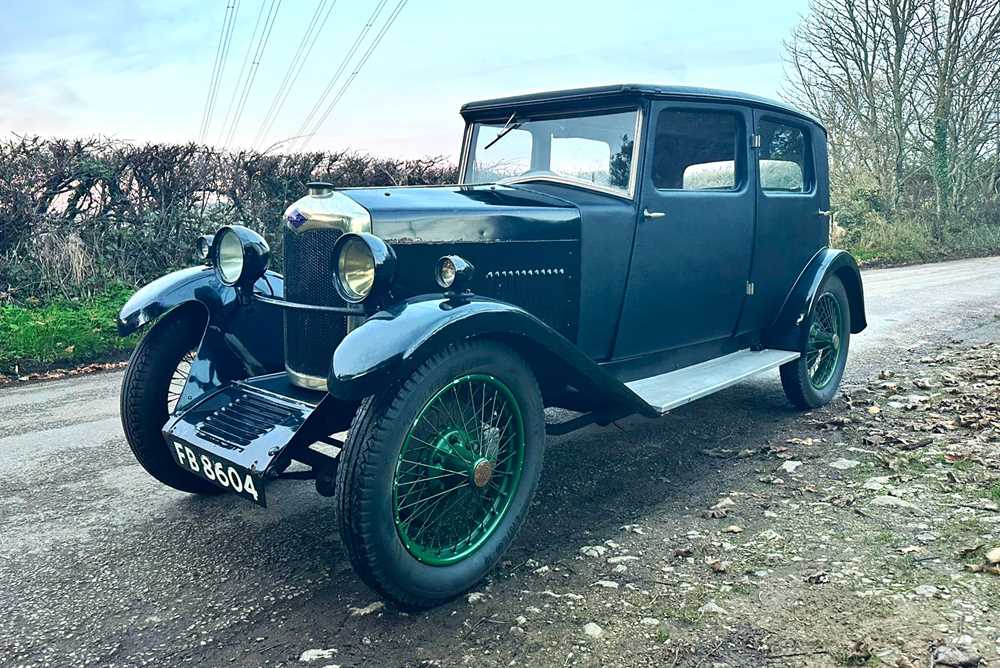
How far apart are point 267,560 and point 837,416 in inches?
141

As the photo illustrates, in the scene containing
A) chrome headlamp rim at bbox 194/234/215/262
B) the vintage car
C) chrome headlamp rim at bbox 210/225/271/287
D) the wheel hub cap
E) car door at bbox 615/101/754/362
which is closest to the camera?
the vintage car

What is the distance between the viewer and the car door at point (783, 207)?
15.5ft

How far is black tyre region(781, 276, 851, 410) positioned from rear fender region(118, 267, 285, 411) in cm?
311

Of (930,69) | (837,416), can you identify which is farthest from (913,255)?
(837,416)

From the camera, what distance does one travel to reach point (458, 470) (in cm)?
287

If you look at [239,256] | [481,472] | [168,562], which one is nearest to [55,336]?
[239,256]

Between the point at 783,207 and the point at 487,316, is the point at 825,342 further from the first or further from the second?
the point at 487,316

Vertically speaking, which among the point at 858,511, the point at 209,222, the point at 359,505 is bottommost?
the point at 858,511

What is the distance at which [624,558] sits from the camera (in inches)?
120

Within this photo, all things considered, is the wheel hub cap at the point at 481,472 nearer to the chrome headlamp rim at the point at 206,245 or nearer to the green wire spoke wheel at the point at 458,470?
the green wire spoke wheel at the point at 458,470

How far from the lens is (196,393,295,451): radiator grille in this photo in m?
2.98

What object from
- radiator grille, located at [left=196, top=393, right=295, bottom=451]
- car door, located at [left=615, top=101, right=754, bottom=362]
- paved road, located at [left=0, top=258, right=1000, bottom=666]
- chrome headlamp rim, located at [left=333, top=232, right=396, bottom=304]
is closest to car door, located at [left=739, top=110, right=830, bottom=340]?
car door, located at [left=615, top=101, right=754, bottom=362]

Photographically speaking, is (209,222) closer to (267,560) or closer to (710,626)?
(267,560)

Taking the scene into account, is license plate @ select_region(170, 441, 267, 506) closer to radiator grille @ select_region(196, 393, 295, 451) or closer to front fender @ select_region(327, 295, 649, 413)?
radiator grille @ select_region(196, 393, 295, 451)
